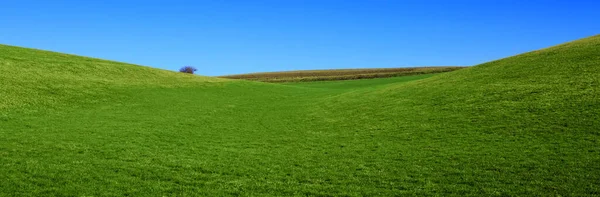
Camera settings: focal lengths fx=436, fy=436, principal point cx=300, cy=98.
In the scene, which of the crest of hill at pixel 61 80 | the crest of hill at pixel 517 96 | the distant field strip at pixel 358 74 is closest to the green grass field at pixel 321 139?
the crest of hill at pixel 517 96

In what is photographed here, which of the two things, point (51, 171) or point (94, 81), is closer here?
point (51, 171)

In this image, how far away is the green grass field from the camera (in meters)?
11.0

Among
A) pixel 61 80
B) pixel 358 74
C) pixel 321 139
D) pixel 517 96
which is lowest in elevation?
pixel 321 139

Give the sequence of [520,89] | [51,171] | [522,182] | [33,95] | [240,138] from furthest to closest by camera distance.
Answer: [33,95], [520,89], [240,138], [51,171], [522,182]

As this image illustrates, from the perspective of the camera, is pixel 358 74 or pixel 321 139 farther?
pixel 358 74

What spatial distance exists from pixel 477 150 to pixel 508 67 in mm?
19516

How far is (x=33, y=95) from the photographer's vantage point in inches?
1016

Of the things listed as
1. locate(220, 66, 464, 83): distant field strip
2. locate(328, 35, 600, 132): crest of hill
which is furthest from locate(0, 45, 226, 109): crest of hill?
locate(220, 66, 464, 83): distant field strip

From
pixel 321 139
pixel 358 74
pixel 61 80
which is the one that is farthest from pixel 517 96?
pixel 358 74

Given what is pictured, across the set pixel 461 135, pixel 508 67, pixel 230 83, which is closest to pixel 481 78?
pixel 508 67

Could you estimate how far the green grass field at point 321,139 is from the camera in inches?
432

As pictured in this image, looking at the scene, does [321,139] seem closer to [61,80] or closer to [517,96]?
[517,96]

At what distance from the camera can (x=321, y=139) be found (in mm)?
17609

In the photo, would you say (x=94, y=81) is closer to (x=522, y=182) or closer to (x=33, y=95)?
(x=33, y=95)
